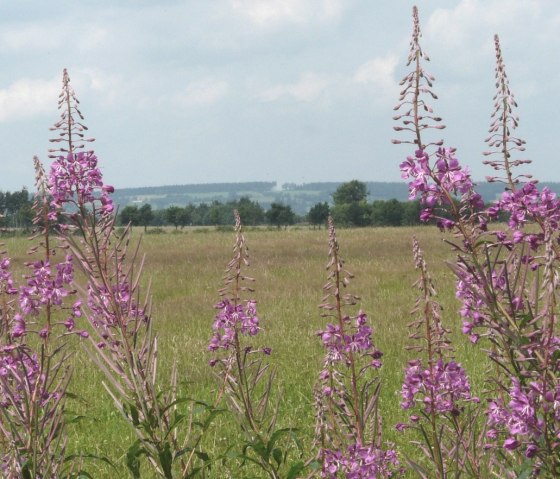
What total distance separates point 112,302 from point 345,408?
1100mm

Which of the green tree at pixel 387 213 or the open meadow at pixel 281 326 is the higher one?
the open meadow at pixel 281 326

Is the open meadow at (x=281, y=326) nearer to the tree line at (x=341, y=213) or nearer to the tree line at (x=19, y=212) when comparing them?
the tree line at (x=19, y=212)

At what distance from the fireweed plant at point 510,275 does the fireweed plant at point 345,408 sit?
0.93 feet

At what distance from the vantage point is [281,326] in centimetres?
1148

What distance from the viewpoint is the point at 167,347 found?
10.4 metres

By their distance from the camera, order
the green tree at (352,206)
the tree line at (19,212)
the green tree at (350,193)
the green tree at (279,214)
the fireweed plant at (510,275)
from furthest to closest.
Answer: the green tree at (350,193)
the green tree at (352,206)
the green tree at (279,214)
the tree line at (19,212)
the fireweed plant at (510,275)

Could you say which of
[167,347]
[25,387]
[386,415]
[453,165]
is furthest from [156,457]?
[167,347]

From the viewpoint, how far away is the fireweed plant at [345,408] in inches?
108

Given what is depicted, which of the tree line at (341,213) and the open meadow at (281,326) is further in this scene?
the tree line at (341,213)

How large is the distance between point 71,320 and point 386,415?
13.7 ft

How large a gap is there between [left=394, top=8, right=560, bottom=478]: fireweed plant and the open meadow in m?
0.30

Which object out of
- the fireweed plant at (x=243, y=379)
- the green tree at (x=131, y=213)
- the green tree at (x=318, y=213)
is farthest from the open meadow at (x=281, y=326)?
the green tree at (x=318, y=213)

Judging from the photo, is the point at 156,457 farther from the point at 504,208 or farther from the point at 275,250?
the point at 275,250

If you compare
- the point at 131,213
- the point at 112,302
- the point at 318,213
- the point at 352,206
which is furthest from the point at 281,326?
the point at 352,206
